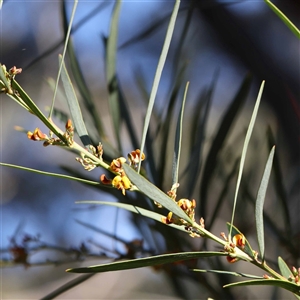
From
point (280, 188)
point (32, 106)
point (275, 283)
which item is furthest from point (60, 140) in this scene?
point (280, 188)

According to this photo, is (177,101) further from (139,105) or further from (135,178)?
(135,178)

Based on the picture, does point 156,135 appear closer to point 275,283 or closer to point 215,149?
point 215,149

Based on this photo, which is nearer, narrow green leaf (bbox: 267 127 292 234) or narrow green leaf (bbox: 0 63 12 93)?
narrow green leaf (bbox: 0 63 12 93)

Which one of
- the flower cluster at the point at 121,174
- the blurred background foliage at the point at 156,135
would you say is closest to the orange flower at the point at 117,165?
the flower cluster at the point at 121,174

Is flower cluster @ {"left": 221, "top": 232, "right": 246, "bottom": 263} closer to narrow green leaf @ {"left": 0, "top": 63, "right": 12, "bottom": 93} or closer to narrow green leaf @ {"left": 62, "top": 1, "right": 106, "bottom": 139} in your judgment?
narrow green leaf @ {"left": 0, "top": 63, "right": 12, "bottom": 93}

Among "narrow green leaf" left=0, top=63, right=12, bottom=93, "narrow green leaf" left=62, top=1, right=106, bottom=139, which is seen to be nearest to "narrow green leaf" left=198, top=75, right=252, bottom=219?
"narrow green leaf" left=62, top=1, right=106, bottom=139

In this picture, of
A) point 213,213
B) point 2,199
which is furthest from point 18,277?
point 213,213

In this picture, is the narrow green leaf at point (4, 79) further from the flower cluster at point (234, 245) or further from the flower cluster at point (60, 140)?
the flower cluster at point (234, 245)
